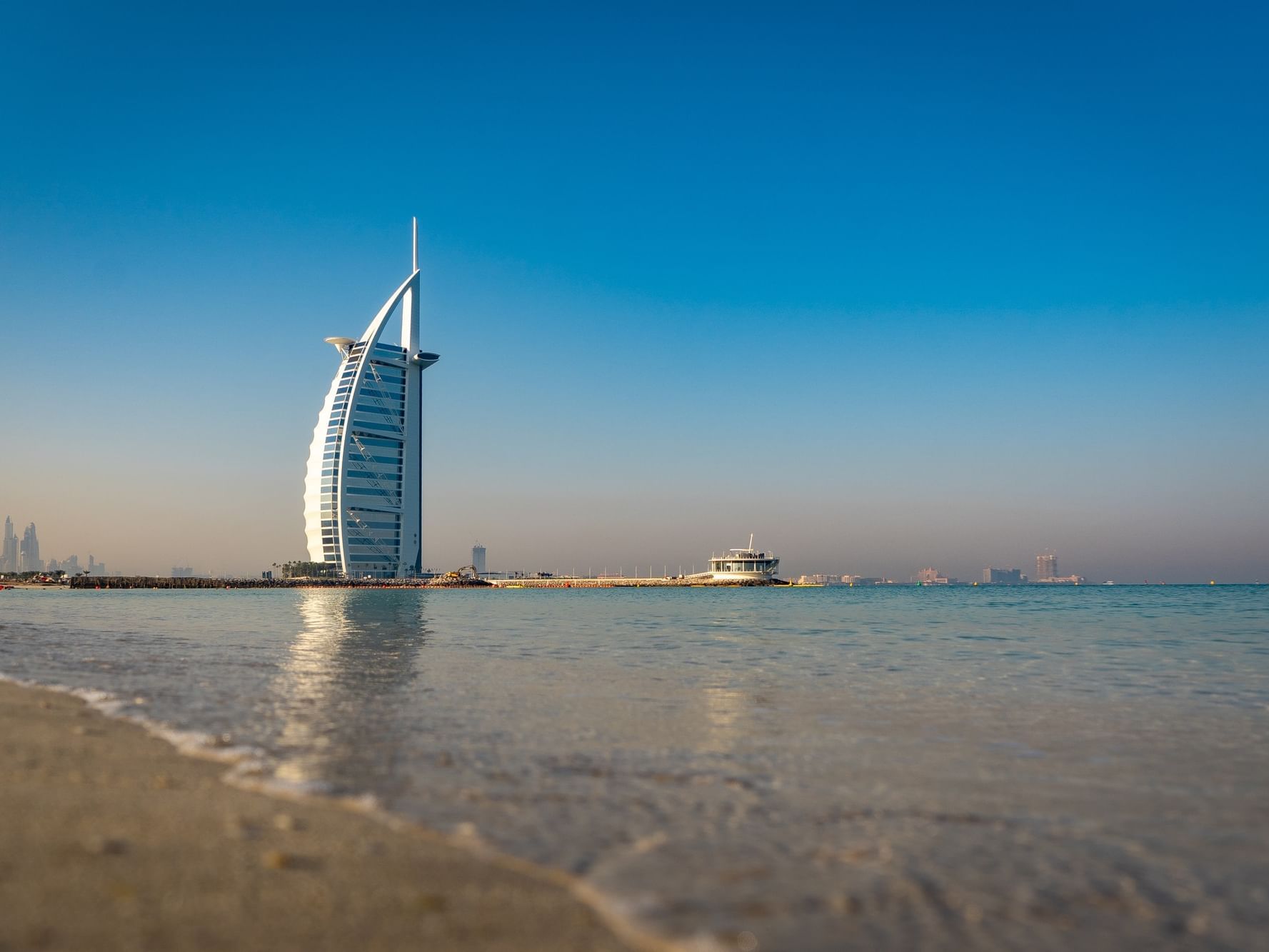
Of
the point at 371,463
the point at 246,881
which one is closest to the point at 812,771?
the point at 246,881

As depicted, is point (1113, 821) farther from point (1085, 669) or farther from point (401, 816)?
point (1085, 669)

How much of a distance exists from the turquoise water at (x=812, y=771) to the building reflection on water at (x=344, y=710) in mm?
75

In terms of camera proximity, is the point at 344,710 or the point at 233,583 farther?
the point at 233,583

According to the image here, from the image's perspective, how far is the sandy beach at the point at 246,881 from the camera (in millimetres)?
3820

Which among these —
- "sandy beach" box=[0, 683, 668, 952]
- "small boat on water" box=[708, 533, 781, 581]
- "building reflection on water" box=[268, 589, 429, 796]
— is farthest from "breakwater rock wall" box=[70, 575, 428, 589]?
"sandy beach" box=[0, 683, 668, 952]

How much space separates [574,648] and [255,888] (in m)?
17.9

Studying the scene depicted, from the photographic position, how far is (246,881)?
14.6 feet

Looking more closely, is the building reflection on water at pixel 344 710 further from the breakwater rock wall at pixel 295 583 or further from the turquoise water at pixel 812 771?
the breakwater rock wall at pixel 295 583

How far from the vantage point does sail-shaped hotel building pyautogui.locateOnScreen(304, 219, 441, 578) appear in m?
157

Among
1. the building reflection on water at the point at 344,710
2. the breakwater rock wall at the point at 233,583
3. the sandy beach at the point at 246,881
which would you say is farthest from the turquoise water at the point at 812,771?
the breakwater rock wall at the point at 233,583

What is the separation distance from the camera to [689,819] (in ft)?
20.4

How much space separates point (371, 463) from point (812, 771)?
162116 mm

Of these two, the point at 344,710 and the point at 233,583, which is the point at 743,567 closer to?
the point at 233,583

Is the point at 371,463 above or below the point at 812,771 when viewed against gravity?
above
